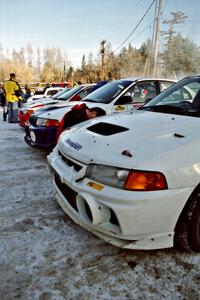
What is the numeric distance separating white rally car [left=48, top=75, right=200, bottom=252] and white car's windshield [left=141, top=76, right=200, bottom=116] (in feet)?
1.58

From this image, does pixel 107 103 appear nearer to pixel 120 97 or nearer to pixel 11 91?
pixel 120 97

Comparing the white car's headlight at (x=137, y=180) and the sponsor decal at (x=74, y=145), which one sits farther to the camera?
the sponsor decal at (x=74, y=145)

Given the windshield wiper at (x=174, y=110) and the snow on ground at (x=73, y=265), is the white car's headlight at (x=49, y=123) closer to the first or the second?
the windshield wiper at (x=174, y=110)

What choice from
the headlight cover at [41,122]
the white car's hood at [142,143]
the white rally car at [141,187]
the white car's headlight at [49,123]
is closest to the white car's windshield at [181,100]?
the white car's hood at [142,143]

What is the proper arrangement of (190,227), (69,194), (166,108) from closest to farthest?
(190,227), (69,194), (166,108)

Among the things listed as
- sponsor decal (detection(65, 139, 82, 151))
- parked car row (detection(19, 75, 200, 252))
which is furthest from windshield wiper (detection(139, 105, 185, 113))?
sponsor decal (detection(65, 139, 82, 151))

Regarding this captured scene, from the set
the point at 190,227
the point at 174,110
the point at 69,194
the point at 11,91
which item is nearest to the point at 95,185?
the point at 69,194

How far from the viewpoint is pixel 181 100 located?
117 inches

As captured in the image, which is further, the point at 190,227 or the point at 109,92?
the point at 109,92

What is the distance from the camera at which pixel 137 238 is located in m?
1.80

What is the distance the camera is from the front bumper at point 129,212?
1705 mm

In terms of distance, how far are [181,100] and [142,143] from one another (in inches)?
52.4

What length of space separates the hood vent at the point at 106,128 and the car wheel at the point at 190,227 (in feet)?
2.92

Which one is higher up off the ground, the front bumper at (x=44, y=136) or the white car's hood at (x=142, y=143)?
the white car's hood at (x=142, y=143)
